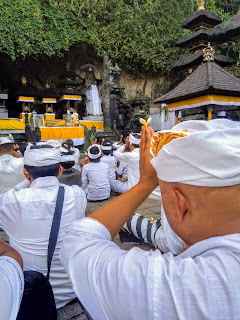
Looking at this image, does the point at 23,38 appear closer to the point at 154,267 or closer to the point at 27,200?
the point at 27,200

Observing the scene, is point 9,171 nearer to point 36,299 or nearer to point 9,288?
point 36,299

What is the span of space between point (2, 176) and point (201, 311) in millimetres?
4197

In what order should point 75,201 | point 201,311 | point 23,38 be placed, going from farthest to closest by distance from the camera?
point 23,38 < point 75,201 < point 201,311

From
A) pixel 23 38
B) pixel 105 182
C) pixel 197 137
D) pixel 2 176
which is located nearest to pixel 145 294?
pixel 197 137

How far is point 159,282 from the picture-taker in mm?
624

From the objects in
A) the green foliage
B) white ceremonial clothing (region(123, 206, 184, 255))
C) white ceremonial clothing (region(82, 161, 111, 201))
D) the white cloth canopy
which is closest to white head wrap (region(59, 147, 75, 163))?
white ceremonial clothing (region(82, 161, 111, 201))

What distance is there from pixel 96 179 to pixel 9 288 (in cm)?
499

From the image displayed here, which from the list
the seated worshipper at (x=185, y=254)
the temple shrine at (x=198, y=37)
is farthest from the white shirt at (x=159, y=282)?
the temple shrine at (x=198, y=37)

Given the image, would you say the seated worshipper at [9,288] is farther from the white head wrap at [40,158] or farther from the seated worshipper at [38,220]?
the white head wrap at [40,158]

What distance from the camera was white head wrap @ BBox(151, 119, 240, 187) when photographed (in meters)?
0.69

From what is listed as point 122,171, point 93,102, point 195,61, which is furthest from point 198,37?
point 122,171

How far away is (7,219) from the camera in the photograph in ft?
6.60

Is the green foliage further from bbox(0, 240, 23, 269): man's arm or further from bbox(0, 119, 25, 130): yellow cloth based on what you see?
bbox(0, 240, 23, 269): man's arm

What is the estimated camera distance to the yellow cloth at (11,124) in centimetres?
1423
